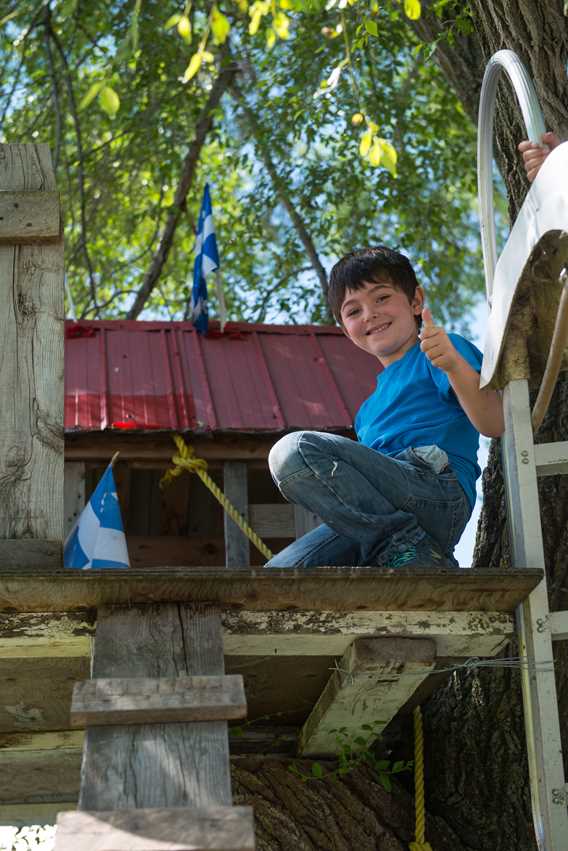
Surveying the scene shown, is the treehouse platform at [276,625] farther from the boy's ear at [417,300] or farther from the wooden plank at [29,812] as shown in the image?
the boy's ear at [417,300]

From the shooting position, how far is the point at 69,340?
7254mm

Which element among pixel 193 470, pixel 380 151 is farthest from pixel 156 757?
pixel 193 470

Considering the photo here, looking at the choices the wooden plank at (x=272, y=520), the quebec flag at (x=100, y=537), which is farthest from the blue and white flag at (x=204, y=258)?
the quebec flag at (x=100, y=537)

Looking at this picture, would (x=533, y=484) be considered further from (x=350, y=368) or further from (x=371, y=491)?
(x=350, y=368)

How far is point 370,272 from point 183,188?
19.2 ft

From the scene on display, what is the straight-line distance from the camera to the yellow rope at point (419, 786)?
407 cm

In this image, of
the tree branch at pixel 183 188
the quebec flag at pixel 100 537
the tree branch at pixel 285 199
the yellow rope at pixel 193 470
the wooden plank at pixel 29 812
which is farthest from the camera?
the tree branch at pixel 285 199

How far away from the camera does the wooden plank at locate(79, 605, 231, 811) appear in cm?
257

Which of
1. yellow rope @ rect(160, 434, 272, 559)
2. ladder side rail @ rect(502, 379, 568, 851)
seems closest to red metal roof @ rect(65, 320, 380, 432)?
yellow rope @ rect(160, 434, 272, 559)

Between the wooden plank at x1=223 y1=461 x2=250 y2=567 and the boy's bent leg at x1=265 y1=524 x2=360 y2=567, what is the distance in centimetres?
233

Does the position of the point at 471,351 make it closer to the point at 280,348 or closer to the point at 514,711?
the point at 514,711

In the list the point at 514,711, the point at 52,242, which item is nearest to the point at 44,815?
the point at 514,711

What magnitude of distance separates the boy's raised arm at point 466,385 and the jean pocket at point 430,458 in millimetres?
165

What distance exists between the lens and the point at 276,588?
10.6 ft
